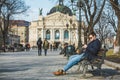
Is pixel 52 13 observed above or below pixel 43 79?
above

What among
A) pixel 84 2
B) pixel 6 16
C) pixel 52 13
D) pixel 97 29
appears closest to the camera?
pixel 84 2

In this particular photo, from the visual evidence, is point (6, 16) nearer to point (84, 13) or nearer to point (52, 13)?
point (84, 13)

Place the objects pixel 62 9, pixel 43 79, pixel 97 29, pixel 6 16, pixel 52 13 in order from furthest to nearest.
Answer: pixel 52 13 → pixel 97 29 → pixel 6 16 → pixel 62 9 → pixel 43 79

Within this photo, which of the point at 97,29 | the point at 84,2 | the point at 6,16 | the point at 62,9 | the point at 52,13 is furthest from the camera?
the point at 52,13

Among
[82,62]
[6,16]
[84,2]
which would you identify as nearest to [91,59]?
[82,62]

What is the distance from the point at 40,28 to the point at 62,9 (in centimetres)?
14283

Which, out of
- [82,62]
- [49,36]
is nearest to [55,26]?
[49,36]

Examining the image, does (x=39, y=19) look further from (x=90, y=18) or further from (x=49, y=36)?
(x=90, y=18)

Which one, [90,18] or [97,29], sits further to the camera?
[97,29]

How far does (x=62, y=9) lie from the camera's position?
137ft

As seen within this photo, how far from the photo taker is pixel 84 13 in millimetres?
41188

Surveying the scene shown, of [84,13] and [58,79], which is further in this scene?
[84,13]

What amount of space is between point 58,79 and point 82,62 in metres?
1.24

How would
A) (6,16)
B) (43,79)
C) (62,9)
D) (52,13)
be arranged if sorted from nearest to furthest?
(43,79), (62,9), (6,16), (52,13)
